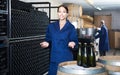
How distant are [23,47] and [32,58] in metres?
0.46

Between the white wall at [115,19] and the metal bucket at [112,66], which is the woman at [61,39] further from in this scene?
the white wall at [115,19]

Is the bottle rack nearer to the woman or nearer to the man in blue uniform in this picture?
the woman

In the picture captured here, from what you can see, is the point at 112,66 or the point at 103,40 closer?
the point at 112,66

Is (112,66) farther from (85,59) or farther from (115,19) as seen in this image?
(115,19)

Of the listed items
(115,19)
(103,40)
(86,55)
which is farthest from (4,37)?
(115,19)

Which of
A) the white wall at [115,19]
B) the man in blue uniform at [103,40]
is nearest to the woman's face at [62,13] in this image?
the man in blue uniform at [103,40]

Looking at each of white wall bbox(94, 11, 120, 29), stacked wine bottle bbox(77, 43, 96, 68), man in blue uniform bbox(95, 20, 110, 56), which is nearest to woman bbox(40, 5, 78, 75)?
stacked wine bottle bbox(77, 43, 96, 68)

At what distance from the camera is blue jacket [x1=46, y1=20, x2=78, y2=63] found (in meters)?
2.71

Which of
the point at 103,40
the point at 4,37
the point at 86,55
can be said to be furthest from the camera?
the point at 103,40

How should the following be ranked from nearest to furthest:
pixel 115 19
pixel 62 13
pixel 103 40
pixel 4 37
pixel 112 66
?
pixel 112 66 < pixel 4 37 < pixel 62 13 < pixel 103 40 < pixel 115 19

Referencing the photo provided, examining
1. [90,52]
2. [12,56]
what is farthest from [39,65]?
[90,52]

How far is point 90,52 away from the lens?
216cm

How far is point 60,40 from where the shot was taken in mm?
2713

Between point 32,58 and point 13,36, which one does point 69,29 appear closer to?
point 13,36
